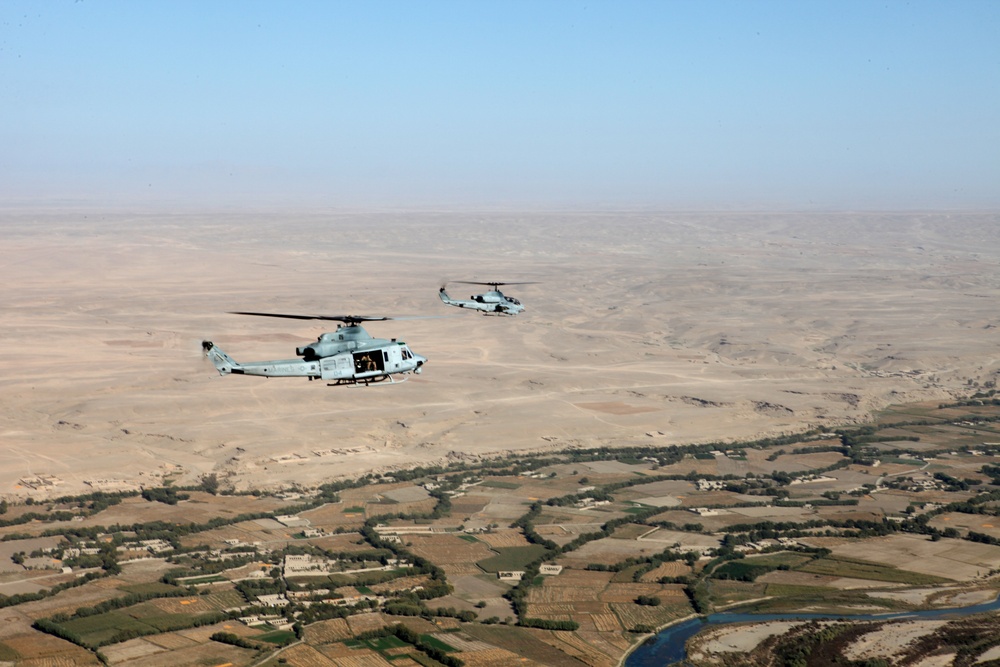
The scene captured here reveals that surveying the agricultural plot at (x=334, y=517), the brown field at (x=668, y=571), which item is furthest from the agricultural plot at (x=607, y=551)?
the agricultural plot at (x=334, y=517)

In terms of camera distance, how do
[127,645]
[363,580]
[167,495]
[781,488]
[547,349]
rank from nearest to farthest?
[127,645] → [363,580] → [167,495] → [781,488] → [547,349]

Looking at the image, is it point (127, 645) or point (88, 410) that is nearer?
point (127, 645)

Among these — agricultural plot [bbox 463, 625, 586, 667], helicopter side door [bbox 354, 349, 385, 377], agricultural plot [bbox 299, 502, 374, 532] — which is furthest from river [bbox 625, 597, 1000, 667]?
agricultural plot [bbox 299, 502, 374, 532]

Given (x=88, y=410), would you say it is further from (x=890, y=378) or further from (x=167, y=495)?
(x=890, y=378)

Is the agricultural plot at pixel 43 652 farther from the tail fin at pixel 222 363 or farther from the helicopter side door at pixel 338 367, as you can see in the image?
the helicopter side door at pixel 338 367

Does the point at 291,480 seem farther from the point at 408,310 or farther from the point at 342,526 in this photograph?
the point at 408,310

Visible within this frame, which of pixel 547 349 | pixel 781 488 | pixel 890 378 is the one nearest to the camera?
pixel 781 488

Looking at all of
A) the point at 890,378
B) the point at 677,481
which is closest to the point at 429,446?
the point at 677,481

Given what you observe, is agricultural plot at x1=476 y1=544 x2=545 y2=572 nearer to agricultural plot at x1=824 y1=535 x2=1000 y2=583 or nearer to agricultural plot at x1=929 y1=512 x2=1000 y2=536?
agricultural plot at x1=824 y1=535 x2=1000 y2=583
